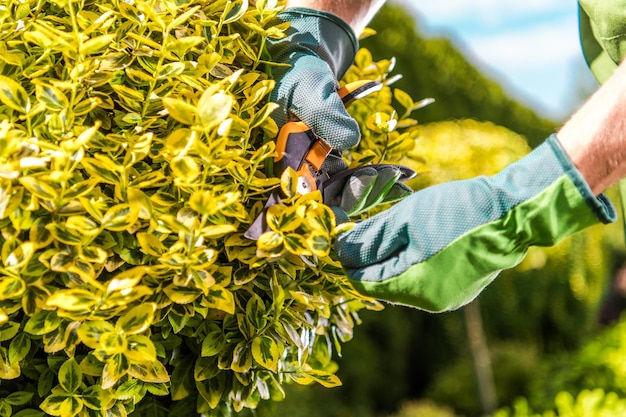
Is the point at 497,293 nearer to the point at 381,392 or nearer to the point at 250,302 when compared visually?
the point at 381,392

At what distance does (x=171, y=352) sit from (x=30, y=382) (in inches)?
5.9

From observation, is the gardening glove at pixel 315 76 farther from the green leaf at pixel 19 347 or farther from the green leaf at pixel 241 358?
the green leaf at pixel 19 347

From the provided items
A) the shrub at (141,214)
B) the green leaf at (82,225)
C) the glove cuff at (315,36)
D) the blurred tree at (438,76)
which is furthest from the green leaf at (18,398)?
the blurred tree at (438,76)

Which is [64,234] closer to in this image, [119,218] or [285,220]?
[119,218]

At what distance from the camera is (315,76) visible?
646mm

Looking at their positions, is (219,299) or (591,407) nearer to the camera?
(219,299)

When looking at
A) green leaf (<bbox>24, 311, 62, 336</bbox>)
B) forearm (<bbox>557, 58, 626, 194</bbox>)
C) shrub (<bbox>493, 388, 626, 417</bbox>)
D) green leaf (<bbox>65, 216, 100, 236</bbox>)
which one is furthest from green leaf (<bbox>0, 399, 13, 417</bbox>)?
shrub (<bbox>493, 388, 626, 417</bbox>)

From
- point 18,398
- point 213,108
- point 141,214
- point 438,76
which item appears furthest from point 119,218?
point 438,76

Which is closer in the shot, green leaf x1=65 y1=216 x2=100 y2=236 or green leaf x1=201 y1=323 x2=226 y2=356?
green leaf x1=65 y1=216 x2=100 y2=236

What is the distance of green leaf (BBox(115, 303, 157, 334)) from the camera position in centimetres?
55

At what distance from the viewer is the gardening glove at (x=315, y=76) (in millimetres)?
629

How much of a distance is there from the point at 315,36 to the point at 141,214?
0.29 m

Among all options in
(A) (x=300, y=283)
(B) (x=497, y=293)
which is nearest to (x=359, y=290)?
(A) (x=300, y=283)

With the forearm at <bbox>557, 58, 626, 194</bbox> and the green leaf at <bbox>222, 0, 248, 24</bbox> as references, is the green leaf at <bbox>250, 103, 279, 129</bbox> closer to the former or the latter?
the green leaf at <bbox>222, 0, 248, 24</bbox>
